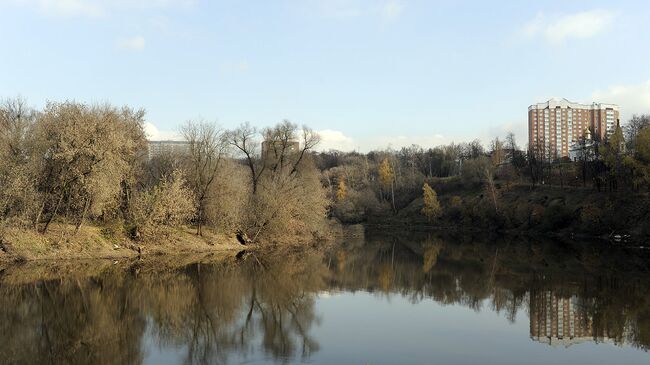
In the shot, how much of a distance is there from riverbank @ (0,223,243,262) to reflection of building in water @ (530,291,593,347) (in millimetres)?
27696

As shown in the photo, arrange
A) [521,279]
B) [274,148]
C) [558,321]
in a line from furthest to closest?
[274,148], [521,279], [558,321]

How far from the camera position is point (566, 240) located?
62219 millimetres

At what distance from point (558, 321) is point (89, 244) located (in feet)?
99.3

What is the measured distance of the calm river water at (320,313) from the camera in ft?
49.5

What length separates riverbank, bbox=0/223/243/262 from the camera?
1334 inches

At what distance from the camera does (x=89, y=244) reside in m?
37.2

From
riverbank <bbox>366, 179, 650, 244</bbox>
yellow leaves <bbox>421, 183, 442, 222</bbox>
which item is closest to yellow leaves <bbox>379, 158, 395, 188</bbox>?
riverbank <bbox>366, 179, 650, 244</bbox>

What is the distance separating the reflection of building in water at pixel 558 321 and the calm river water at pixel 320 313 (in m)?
0.04

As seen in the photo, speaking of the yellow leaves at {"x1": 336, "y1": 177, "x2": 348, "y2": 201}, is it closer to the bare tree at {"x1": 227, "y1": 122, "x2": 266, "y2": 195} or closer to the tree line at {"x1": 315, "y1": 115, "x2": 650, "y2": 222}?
the tree line at {"x1": 315, "y1": 115, "x2": 650, "y2": 222}

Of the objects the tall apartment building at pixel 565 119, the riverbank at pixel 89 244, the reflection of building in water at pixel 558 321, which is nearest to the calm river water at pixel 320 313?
the reflection of building in water at pixel 558 321

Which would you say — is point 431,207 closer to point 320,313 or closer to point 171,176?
point 171,176

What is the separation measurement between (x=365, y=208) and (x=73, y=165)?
217 feet

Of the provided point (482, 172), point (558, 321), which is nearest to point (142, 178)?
point (558, 321)

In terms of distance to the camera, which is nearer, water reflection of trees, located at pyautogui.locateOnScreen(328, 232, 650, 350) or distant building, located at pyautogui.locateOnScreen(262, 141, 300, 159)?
water reflection of trees, located at pyautogui.locateOnScreen(328, 232, 650, 350)
